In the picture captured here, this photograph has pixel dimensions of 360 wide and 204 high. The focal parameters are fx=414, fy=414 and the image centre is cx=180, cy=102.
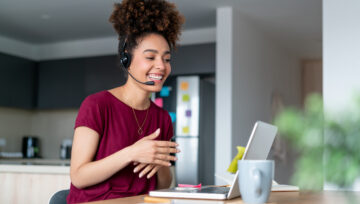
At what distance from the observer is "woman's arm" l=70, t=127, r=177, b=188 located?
96 centimetres

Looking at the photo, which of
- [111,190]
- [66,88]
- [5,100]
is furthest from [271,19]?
[111,190]

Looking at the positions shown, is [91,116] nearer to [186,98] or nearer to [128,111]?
[128,111]

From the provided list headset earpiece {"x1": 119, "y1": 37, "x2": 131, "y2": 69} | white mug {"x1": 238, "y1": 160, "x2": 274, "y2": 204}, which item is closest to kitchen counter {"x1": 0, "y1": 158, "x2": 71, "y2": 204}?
headset earpiece {"x1": 119, "y1": 37, "x2": 131, "y2": 69}

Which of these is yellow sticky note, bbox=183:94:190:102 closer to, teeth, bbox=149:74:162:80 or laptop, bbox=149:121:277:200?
teeth, bbox=149:74:162:80

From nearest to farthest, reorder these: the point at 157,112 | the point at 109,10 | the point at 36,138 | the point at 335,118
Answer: the point at 335,118 < the point at 157,112 < the point at 109,10 < the point at 36,138

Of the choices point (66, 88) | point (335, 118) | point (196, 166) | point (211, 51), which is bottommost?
point (196, 166)

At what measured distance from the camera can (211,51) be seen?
4773mm

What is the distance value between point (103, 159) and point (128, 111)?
0.33 metres

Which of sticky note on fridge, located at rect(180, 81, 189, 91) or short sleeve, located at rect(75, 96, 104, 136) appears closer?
short sleeve, located at rect(75, 96, 104, 136)

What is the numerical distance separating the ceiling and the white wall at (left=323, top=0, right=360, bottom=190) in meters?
2.05

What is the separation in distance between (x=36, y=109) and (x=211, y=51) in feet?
9.62

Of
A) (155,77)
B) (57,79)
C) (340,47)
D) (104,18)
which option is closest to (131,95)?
(155,77)

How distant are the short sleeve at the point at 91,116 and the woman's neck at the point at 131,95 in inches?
4.7

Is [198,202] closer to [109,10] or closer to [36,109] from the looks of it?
[109,10]
